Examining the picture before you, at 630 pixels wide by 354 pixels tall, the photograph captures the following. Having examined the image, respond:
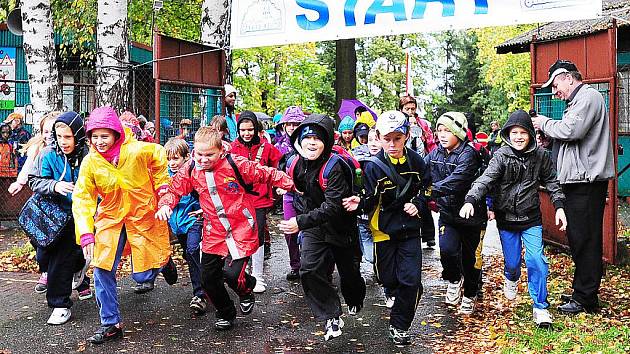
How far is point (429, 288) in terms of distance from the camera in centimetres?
837

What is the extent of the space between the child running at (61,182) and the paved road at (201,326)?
0.26 m

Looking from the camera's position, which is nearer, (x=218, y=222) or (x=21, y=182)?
(x=218, y=222)

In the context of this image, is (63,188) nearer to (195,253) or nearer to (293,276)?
(195,253)

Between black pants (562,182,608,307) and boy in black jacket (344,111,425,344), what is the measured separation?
64.5 inches

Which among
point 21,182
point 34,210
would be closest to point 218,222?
point 34,210

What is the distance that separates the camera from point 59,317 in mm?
6938

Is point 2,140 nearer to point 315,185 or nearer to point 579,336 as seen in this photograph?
point 315,185

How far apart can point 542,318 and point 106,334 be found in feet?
11.7

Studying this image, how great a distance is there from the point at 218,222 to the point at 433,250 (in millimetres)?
4925

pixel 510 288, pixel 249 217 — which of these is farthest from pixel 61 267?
pixel 510 288

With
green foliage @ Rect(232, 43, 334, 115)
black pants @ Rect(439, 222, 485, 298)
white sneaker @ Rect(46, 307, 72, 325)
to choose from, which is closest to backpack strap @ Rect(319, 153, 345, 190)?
black pants @ Rect(439, 222, 485, 298)

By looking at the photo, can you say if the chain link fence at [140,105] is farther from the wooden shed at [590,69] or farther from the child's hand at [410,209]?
the child's hand at [410,209]

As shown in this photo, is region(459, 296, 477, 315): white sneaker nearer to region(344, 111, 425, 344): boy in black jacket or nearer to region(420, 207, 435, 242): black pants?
region(344, 111, 425, 344): boy in black jacket

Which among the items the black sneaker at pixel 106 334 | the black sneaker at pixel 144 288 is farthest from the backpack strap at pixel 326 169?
the black sneaker at pixel 144 288
